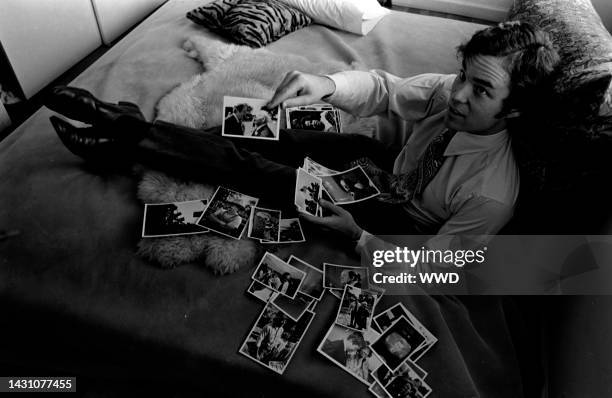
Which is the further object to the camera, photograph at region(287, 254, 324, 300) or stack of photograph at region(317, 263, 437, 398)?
photograph at region(287, 254, 324, 300)

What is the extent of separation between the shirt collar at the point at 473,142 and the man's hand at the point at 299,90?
0.46 m

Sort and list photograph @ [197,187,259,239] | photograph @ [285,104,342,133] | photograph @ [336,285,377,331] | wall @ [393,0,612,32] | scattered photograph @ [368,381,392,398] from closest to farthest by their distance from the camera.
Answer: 1. scattered photograph @ [368,381,392,398]
2. photograph @ [336,285,377,331]
3. photograph @ [197,187,259,239]
4. photograph @ [285,104,342,133]
5. wall @ [393,0,612,32]

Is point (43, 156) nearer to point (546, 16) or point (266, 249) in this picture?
point (266, 249)

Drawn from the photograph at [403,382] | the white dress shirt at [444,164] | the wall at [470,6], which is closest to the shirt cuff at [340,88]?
the white dress shirt at [444,164]

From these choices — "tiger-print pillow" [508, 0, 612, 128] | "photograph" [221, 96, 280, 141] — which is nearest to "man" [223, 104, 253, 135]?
"photograph" [221, 96, 280, 141]

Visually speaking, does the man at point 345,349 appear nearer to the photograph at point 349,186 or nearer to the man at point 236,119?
the photograph at point 349,186

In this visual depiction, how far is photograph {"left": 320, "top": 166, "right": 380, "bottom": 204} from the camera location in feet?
4.67

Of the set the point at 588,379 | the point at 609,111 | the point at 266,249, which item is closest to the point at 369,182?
the point at 266,249

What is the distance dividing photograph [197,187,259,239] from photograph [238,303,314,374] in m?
0.26

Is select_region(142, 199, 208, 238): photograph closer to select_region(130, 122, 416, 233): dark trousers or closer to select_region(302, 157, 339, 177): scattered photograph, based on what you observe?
select_region(130, 122, 416, 233): dark trousers

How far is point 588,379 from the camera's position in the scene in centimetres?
103

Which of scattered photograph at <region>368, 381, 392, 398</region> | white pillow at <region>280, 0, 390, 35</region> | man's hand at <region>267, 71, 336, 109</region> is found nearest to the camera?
scattered photograph at <region>368, 381, 392, 398</region>

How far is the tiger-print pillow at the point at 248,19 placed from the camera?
2012 mm

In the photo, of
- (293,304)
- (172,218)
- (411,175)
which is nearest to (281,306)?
(293,304)
